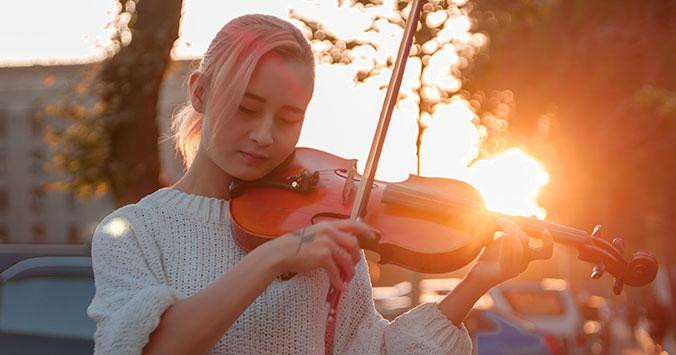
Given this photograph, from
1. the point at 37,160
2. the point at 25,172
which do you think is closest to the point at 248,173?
the point at 37,160

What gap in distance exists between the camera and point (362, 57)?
1077cm

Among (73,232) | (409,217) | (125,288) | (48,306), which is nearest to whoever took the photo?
(125,288)

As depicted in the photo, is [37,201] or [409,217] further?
[37,201]

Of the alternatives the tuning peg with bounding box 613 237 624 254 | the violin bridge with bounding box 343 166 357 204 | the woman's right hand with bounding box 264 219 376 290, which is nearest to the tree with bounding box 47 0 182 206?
the violin bridge with bounding box 343 166 357 204

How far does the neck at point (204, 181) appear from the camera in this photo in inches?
93.4

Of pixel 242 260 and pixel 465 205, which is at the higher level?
pixel 242 260

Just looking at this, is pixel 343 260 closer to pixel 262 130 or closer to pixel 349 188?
pixel 262 130

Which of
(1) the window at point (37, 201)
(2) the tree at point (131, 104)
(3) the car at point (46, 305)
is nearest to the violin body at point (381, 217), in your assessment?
(3) the car at point (46, 305)

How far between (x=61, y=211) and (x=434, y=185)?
69.3m

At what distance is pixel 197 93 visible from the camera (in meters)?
2.32

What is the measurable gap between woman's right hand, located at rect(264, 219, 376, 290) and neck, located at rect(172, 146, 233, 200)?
47cm

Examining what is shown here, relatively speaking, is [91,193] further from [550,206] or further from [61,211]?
[61,211]

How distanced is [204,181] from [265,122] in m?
0.24

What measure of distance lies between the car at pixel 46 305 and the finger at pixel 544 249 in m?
2.35
